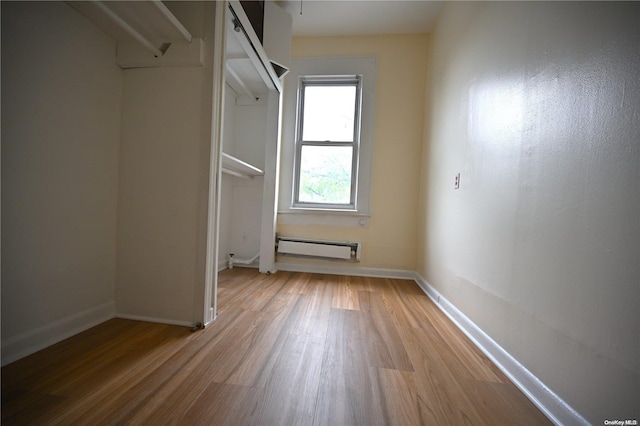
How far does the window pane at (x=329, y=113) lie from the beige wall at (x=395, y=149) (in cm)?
35

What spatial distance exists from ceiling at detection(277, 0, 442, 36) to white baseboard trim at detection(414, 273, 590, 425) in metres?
2.92

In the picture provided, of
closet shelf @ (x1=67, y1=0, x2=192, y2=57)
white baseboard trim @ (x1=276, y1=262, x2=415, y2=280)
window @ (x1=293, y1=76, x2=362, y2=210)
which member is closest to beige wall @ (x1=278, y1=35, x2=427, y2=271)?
white baseboard trim @ (x1=276, y1=262, x2=415, y2=280)

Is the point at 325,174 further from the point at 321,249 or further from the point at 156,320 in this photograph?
the point at 156,320

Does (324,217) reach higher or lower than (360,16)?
lower

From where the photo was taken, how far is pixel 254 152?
2.74 m

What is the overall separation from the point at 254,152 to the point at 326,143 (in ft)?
2.94

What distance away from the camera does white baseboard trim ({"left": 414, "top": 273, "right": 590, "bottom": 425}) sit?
2.56ft

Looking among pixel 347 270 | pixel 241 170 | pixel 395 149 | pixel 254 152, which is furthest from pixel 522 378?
pixel 254 152

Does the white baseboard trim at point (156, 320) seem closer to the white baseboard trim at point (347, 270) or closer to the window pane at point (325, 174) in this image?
the white baseboard trim at point (347, 270)

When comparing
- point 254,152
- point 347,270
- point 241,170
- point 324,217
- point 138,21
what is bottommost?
point 347,270

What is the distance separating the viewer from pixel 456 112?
1.80 m

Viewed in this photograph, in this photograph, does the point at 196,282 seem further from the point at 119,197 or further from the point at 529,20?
the point at 529,20

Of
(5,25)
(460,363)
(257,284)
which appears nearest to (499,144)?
(460,363)

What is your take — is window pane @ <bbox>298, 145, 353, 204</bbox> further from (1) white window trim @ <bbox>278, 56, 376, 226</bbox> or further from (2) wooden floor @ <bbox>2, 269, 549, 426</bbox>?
(2) wooden floor @ <bbox>2, 269, 549, 426</bbox>
